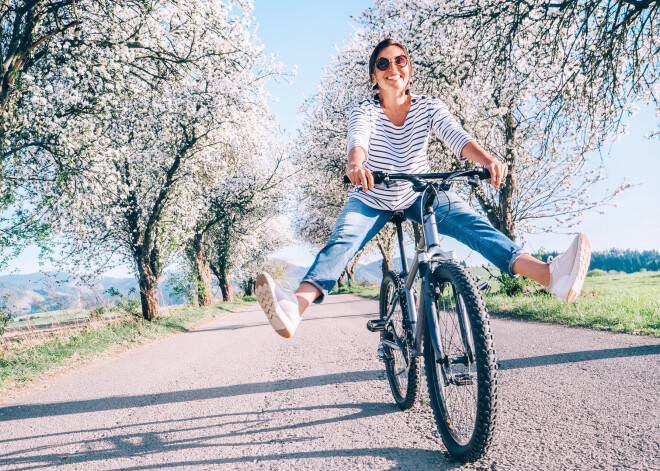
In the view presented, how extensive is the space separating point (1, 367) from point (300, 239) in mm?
37127

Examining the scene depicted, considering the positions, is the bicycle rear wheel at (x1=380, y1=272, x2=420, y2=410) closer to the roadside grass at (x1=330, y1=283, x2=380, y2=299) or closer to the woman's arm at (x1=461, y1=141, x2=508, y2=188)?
the woman's arm at (x1=461, y1=141, x2=508, y2=188)

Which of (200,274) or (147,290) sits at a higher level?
(200,274)

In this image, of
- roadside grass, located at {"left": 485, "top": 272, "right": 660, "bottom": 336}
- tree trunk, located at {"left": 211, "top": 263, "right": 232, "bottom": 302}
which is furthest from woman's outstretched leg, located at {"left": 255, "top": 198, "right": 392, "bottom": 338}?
tree trunk, located at {"left": 211, "top": 263, "right": 232, "bottom": 302}

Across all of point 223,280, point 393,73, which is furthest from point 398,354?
point 223,280

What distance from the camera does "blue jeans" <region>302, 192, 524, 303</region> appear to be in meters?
2.50

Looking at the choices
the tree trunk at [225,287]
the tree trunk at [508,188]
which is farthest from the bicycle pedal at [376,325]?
the tree trunk at [225,287]

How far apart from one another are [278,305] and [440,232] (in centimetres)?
126

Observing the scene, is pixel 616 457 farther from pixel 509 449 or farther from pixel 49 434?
pixel 49 434

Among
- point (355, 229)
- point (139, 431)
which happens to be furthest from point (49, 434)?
point (355, 229)

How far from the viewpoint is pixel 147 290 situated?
13984 millimetres

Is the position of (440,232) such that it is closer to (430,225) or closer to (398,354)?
(430,225)

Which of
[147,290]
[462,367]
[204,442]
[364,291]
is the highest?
[462,367]

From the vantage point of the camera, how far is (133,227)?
46.7 feet

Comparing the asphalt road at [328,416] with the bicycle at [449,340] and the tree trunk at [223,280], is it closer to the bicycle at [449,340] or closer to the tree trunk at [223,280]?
the bicycle at [449,340]
